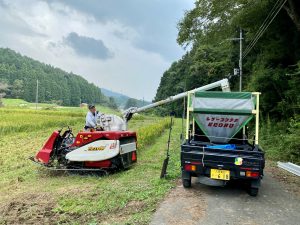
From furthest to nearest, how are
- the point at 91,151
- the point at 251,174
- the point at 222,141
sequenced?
the point at 91,151
the point at 222,141
the point at 251,174

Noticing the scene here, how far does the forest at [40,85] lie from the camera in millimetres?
109750

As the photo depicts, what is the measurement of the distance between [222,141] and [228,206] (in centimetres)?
259

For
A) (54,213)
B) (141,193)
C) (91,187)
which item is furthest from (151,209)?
(91,187)

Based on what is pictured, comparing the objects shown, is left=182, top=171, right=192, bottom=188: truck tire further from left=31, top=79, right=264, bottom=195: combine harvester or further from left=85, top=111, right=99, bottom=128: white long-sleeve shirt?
left=85, top=111, right=99, bottom=128: white long-sleeve shirt

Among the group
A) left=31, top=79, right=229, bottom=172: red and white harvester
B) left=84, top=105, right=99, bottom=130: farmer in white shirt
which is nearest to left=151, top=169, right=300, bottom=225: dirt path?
left=31, top=79, right=229, bottom=172: red and white harvester

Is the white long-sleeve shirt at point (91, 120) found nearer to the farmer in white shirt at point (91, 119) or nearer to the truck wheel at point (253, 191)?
the farmer in white shirt at point (91, 119)

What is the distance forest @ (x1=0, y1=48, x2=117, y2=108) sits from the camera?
4321 inches

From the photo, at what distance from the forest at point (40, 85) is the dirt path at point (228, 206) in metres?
91.0

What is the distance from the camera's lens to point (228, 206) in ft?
23.0

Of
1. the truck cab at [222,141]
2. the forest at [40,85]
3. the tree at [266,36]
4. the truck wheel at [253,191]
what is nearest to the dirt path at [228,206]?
the truck wheel at [253,191]

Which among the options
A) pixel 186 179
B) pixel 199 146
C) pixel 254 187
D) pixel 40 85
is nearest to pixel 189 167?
pixel 186 179

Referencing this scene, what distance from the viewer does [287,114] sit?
1747 centimetres

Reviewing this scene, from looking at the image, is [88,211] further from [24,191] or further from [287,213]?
[287,213]

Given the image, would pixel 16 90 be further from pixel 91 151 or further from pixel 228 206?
pixel 228 206
